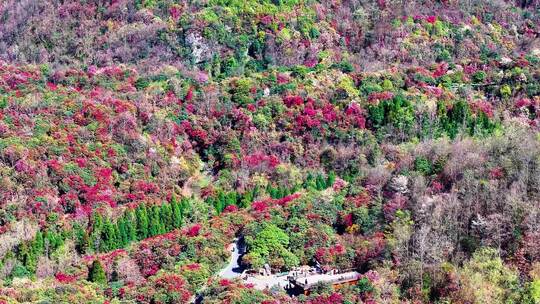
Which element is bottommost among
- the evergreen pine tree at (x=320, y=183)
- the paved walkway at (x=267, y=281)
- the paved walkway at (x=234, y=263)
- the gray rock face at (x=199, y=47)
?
the evergreen pine tree at (x=320, y=183)

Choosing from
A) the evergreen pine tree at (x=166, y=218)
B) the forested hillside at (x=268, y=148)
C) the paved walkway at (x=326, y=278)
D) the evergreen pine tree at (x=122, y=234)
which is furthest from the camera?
the evergreen pine tree at (x=166, y=218)

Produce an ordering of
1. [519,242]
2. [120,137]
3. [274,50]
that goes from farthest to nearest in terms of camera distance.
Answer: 1. [274,50]
2. [120,137]
3. [519,242]

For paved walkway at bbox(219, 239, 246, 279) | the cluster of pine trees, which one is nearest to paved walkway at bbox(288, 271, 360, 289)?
paved walkway at bbox(219, 239, 246, 279)

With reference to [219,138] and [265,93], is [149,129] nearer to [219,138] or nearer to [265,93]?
[219,138]

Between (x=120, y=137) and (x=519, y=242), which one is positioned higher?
(x=519, y=242)

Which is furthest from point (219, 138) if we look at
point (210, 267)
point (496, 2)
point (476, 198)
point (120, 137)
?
point (496, 2)

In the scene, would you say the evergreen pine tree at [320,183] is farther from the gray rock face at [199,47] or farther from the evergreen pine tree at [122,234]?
the gray rock face at [199,47]

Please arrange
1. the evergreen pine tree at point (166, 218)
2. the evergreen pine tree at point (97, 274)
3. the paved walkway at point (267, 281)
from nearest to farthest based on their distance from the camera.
Answer: the paved walkway at point (267, 281), the evergreen pine tree at point (97, 274), the evergreen pine tree at point (166, 218)

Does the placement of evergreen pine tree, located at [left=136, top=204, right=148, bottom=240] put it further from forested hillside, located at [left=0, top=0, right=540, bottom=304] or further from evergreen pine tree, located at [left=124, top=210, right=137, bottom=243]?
evergreen pine tree, located at [left=124, top=210, right=137, bottom=243]

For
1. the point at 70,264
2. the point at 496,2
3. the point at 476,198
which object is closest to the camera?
the point at 476,198

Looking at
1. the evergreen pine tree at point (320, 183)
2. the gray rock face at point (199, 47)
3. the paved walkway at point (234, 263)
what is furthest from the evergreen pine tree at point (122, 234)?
the gray rock face at point (199, 47)
